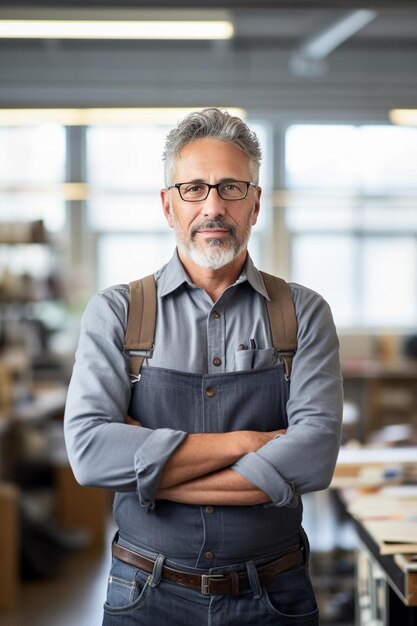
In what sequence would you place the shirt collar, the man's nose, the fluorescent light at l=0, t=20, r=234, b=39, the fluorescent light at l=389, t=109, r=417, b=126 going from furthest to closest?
the fluorescent light at l=389, t=109, r=417, b=126
the fluorescent light at l=0, t=20, r=234, b=39
the shirt collar
the man's nose

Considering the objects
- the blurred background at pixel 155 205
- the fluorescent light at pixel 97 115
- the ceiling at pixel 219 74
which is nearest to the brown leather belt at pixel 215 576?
the blurred background at pixel 155 205

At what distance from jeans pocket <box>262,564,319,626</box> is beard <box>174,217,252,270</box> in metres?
0.73

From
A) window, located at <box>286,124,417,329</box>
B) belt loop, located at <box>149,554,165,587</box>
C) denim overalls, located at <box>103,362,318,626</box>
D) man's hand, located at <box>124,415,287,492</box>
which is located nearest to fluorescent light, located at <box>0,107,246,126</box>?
window, located at <box>286,124,417,329</box>

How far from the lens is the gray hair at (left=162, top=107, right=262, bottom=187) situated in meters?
2.25

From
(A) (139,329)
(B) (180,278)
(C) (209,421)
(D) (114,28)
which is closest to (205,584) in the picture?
(C) (209,421)

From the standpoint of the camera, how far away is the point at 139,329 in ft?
7.44

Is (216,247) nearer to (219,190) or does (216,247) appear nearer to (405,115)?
(219,190)

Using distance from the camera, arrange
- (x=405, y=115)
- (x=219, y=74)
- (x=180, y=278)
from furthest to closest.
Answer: (x=219, y=74) → (x=405, y=115) → (x=180, y=278)

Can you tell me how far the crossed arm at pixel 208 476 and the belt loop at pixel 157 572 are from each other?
134 mm

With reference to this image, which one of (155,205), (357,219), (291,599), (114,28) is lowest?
(291,599)

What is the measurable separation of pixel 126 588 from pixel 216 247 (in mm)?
797

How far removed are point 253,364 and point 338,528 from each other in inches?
157

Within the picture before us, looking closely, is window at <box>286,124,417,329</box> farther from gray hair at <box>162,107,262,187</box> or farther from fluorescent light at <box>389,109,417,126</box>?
gray hair at <box>162,107,262,187</box>

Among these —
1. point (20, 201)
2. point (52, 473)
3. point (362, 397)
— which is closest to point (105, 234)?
point (20, 201)
